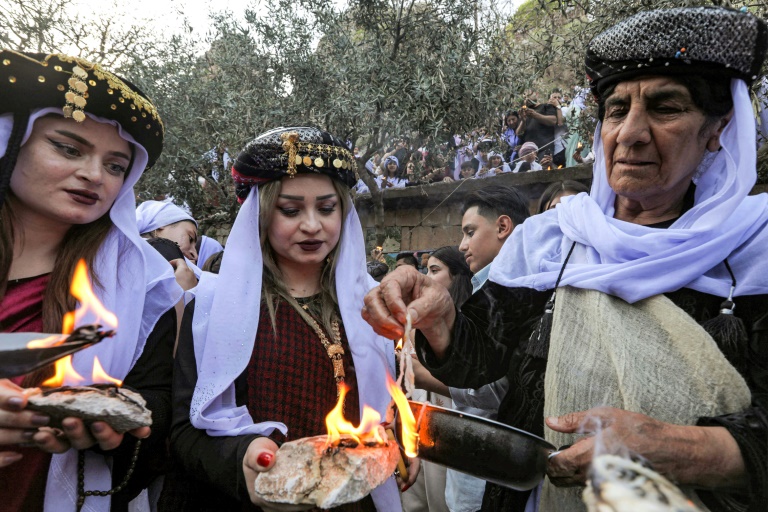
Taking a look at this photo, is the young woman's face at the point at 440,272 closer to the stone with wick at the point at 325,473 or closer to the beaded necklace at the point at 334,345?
the beaded necklace at the point at 334,345

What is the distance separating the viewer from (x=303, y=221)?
253 cm

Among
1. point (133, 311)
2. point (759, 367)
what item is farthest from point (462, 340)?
point (133, 311)

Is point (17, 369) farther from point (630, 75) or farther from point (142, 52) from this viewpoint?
point (142, 52)

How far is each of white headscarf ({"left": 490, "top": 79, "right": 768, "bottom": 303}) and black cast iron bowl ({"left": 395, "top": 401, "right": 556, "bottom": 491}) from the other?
750 mm

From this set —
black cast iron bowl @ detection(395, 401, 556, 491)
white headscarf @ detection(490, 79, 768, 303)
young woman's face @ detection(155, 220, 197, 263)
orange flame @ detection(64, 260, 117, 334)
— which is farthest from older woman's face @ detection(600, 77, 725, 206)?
young woman's face @ detection(155, 220, 197, 263)

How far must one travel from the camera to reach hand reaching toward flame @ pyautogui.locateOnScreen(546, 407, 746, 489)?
4.89 feet

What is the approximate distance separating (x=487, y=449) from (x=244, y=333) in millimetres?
1250

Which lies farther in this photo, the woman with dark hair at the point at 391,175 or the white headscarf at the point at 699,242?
the woman with dark hair at the point at 391,175

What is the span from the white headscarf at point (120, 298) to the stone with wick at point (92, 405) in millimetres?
668

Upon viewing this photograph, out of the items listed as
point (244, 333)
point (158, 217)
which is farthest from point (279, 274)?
point (158, 217)

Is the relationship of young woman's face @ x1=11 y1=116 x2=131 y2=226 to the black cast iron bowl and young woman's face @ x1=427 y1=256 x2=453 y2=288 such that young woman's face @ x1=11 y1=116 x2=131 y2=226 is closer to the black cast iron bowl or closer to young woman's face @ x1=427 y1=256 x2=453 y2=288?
the black cast iron bowl

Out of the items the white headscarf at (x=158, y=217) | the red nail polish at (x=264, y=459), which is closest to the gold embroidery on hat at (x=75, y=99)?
the red nail polish at (x=264, y=459)

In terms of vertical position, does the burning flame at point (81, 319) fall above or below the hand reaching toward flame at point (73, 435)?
above

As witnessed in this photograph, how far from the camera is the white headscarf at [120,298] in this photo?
203 centimetres
